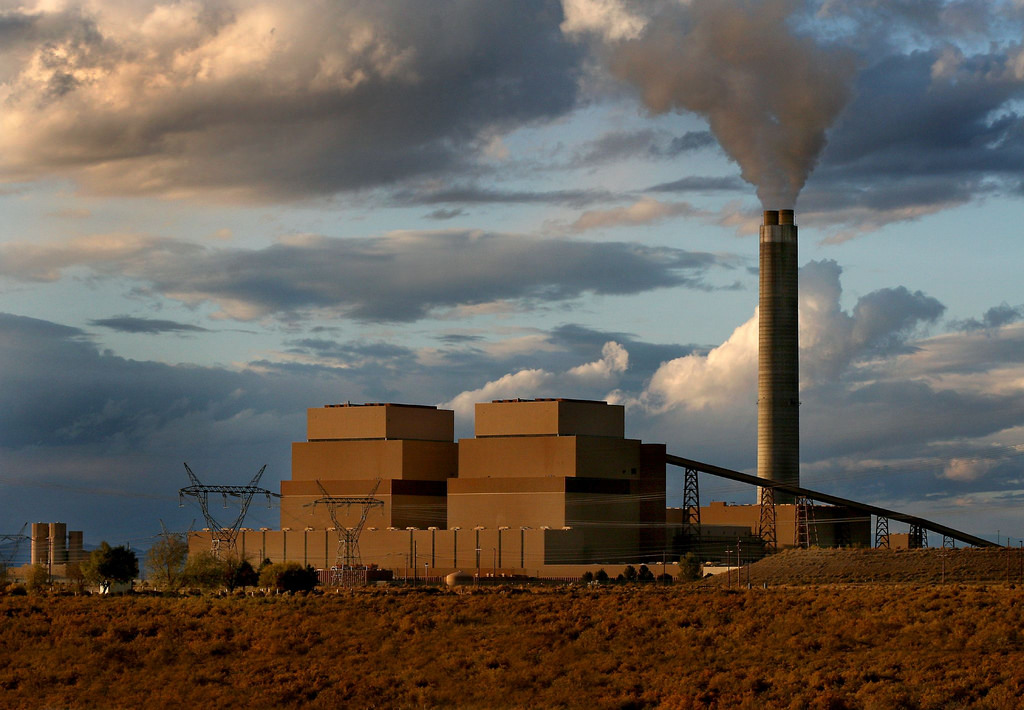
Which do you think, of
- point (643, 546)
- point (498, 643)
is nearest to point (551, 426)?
point (643, 546)

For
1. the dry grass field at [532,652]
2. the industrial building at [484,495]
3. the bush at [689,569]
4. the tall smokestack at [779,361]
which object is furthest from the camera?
the tall smokestack at [779,361]

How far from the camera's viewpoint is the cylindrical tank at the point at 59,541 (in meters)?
132

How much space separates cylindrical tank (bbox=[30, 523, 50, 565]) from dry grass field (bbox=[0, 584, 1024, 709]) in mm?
74717

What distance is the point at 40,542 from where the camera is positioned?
447ft

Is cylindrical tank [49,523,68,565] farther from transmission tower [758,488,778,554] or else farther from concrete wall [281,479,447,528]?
transmission tower [758,488,778,554]

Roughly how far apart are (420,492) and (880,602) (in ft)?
253

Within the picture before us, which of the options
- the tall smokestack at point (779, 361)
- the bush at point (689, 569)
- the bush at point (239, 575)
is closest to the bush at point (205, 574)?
the bush at point (239, 575)

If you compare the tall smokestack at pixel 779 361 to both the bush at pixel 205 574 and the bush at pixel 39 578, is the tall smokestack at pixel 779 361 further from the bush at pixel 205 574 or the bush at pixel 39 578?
the bush at pixel 39 578

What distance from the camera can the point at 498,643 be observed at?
50000 mm

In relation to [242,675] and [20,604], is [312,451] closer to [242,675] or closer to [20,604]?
[20,604]

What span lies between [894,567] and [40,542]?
90.9 meters

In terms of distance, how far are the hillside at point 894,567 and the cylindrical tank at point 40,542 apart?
77920mm

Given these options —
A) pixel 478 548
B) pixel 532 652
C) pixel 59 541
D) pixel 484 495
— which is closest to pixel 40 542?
pixel 59 541

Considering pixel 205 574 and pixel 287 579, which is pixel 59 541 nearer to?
pixel 205 574
